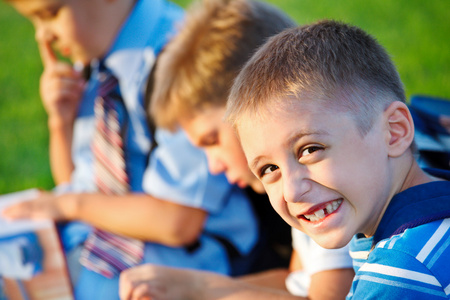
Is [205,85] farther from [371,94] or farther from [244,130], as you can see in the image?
[371,94]

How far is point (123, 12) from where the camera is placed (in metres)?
2.26

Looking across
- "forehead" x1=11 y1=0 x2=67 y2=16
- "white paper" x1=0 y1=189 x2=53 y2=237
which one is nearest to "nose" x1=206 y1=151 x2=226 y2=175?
"white paper" x1=0 y1=189 x2=53 y2=237

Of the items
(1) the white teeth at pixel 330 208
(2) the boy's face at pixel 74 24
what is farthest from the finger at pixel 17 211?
(1) the white teeth at pixel 330 208

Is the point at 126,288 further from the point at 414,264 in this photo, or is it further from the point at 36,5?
the point at 36,5

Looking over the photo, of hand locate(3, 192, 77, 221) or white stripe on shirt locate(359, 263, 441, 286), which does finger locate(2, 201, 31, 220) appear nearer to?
hand locate(3, 192, 77, 221)

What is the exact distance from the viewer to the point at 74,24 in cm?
218

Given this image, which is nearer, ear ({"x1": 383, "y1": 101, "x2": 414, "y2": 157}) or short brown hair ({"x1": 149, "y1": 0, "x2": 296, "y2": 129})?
ear ({"x1": 383, "y1": 101, "x2": 414, "y2": 157})

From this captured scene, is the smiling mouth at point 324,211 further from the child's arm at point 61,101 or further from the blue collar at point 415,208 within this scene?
the child's arm at point 61,101

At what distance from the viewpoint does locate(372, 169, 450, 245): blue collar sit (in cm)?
94

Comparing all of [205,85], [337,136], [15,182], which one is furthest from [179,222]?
[15,182]

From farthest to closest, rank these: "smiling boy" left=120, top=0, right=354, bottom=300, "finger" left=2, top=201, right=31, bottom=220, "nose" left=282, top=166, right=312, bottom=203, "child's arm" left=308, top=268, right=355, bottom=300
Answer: "finger" left=2, top=201, right=31, bottom=220, "smiling boy" left=120, top=0, right=354, bottom=300, "child's arm" left=308, top=268, right=355, bottom=300, "nose" left=282, top=166, right=312, bottom=203

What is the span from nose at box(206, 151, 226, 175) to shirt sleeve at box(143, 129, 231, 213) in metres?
0.11

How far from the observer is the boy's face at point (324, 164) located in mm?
967

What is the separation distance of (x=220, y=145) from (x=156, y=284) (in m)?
0.47
